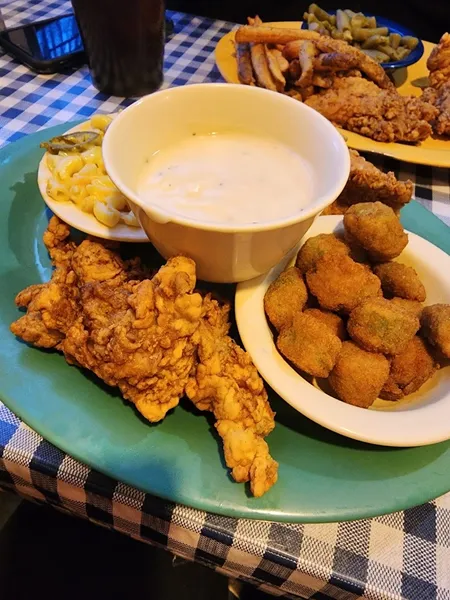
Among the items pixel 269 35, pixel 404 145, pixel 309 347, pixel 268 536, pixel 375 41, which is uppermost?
pixel 269 35

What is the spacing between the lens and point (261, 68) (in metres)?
2.30

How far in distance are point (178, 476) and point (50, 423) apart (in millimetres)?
286

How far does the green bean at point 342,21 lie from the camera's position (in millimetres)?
2680

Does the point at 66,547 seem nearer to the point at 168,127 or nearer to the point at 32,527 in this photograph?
the point at 32,527

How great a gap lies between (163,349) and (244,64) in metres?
1.78

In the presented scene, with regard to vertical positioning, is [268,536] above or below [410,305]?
below

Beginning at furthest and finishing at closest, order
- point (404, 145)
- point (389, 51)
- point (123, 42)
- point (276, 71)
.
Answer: point (389, 51) < point (276, 71) < point (123, 42) < point (404, 145)

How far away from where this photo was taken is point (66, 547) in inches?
65.3

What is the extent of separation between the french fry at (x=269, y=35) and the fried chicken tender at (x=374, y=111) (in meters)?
0.33

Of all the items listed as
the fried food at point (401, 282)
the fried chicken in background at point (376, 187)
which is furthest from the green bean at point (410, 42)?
the fried food at point (401, 282)

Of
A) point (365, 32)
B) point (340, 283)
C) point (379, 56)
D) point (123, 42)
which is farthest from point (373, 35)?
point (340, 283)

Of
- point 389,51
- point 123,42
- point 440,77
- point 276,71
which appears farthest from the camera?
point 389,51

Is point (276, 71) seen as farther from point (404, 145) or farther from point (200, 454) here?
point (200, 454)

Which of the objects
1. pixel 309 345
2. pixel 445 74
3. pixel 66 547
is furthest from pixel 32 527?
pixel 445 74
